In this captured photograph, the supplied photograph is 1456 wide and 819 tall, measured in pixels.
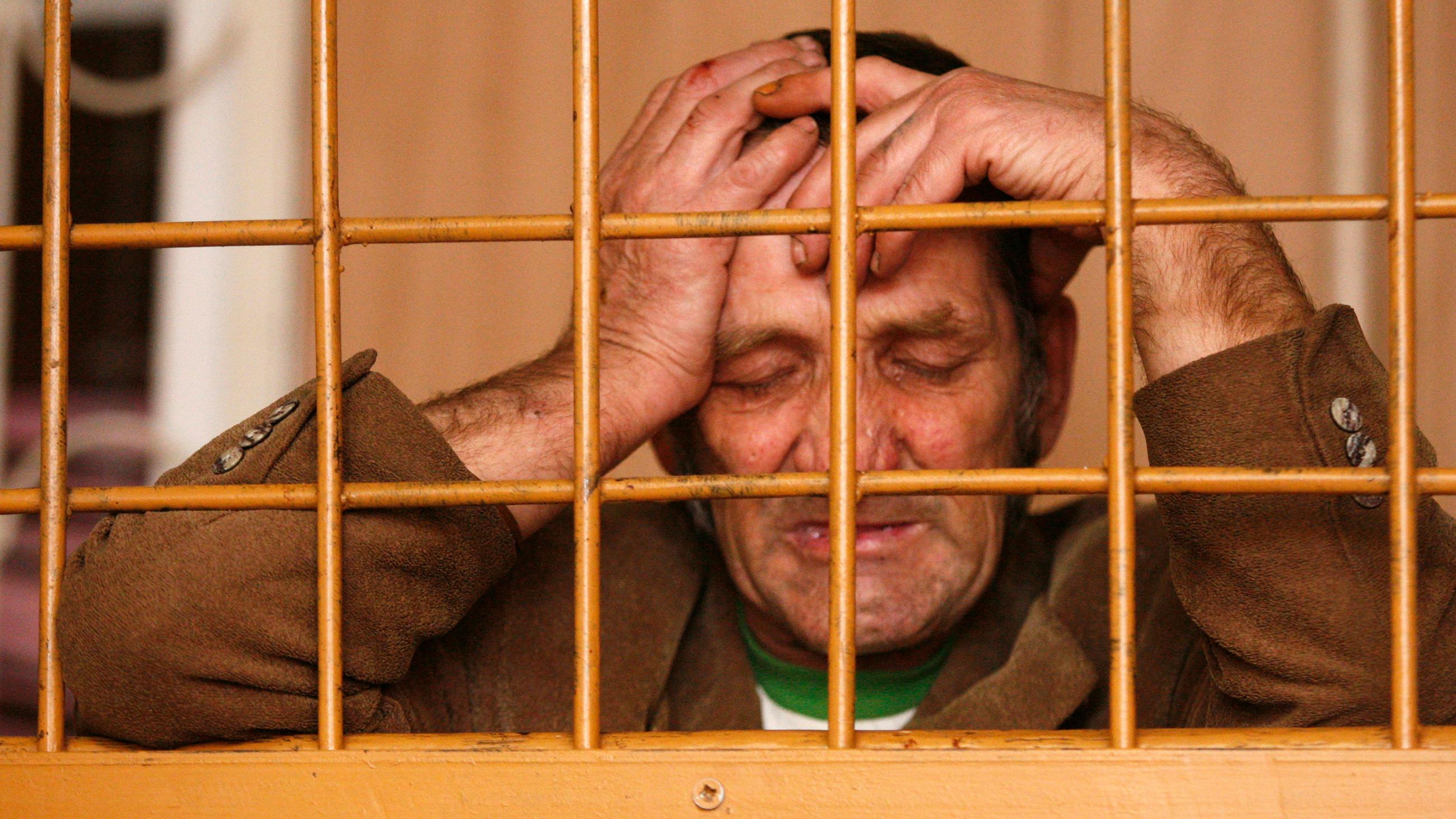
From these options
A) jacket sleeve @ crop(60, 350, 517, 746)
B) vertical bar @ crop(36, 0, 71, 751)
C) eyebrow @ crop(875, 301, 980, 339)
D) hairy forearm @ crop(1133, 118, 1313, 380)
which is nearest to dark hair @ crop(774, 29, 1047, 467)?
eyebrow @ crop(875, 301, 980, 339)

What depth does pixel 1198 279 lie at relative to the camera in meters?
0.95

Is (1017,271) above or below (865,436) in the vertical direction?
above

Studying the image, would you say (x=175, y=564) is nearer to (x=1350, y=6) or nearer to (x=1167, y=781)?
(x=1167, y=781)

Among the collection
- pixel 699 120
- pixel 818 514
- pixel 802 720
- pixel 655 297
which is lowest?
pixel 802 720

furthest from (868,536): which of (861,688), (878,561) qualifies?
(861,688)

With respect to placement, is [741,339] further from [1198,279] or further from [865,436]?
[1198,279]

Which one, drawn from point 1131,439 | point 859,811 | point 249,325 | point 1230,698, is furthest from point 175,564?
point 249,325

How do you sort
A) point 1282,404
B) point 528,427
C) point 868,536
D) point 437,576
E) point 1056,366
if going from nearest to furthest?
point 1282,404 < point 437,576 < point 528,427 < point 868,536 < point 1056,366

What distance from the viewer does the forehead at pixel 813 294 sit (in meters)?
1.24

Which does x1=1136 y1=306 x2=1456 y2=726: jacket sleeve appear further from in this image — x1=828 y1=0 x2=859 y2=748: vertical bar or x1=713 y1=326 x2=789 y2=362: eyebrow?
x1=713 y1=326 x2=789 y2=362: eyebrow

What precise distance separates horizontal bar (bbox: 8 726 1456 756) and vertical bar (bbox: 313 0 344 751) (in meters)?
0.04

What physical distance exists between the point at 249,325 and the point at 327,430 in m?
1.80

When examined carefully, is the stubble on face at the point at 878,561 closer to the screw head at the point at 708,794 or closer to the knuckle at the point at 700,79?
the knuckle at the point at 700,79

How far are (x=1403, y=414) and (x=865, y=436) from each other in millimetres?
663
